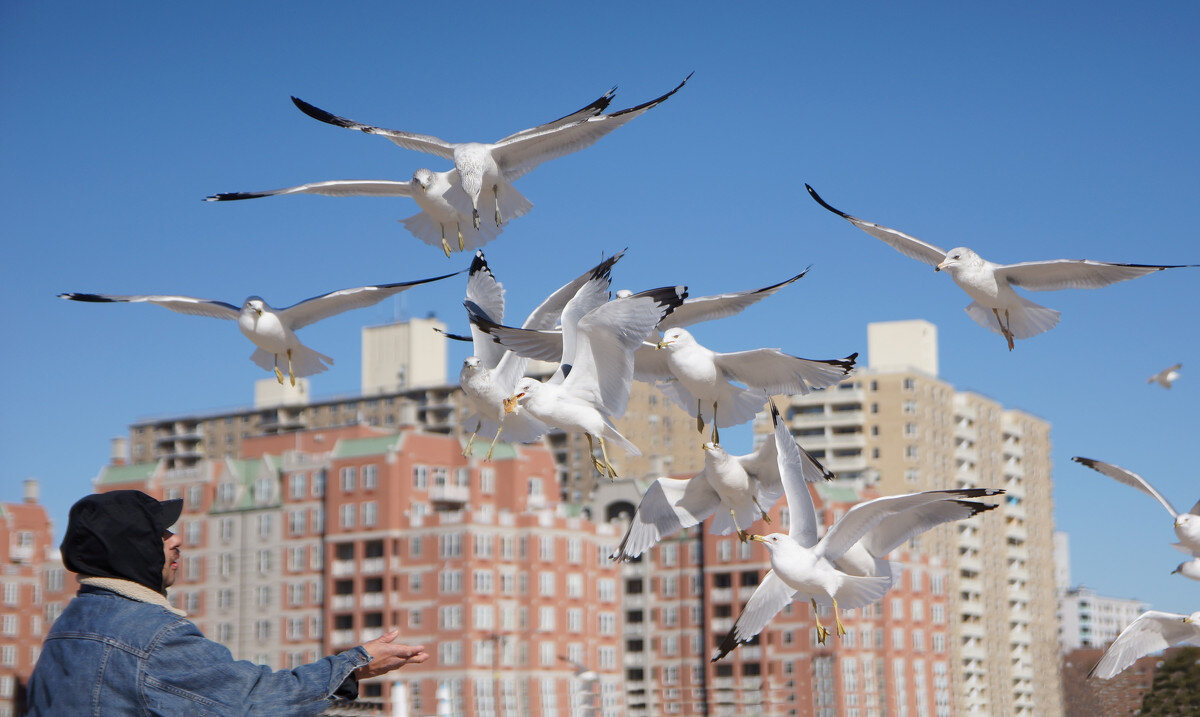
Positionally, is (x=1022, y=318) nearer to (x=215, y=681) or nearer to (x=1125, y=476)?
(x=1125, y=476)

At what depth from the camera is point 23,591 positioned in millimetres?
97125

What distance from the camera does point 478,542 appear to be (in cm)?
8431

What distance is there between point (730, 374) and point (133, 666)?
20.1 feet

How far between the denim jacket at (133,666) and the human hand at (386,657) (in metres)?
0.42

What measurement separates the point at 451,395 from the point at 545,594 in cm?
5142

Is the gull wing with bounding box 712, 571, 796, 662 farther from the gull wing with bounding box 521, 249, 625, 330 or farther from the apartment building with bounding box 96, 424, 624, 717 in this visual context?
the apartment building with bounding box 96, 424, 624, 717

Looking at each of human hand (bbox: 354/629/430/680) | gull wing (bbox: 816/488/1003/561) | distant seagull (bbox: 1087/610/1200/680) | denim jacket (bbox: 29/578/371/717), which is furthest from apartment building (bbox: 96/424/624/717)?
denim jacket (bbox: 29/578/371/717)

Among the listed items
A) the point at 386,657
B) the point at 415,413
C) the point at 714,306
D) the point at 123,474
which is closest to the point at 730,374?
the point at 714,306

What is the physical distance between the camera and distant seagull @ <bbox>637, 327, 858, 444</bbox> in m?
9.30

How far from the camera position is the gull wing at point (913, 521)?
7531mm

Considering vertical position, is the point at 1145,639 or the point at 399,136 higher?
the point at 399,136

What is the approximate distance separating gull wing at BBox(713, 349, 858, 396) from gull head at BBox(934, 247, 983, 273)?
166cm

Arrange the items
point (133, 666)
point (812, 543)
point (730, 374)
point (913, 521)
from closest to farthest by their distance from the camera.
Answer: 1. point (133, 666)
2. point (812, 543)
3. point (913, 521)
4. point (730, 374)

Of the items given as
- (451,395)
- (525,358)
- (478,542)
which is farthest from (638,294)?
(451,395)
